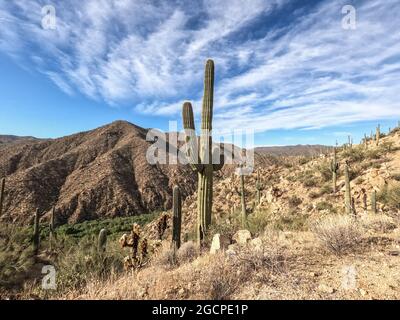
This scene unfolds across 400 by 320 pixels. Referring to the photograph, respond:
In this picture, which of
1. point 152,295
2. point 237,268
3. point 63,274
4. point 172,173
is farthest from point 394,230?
point 172,173

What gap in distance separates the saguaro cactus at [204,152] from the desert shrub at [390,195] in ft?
23.8

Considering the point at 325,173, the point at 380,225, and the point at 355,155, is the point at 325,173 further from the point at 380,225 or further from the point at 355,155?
the point at 380,225

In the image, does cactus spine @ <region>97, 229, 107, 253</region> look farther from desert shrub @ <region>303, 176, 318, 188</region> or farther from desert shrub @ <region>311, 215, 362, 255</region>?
desert shrub @ <region>303, 176, 318, 188</region>

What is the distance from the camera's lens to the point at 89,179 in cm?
4053

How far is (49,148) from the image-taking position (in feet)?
176

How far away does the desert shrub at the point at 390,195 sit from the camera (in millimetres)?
12579

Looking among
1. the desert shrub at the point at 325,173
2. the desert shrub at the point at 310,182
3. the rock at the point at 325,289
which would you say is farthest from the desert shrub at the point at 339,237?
the desert shrub at the point at 325,173

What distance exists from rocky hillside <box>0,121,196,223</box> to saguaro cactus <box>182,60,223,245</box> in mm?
27645

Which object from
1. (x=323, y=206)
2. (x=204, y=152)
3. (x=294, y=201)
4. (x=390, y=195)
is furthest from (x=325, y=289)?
(x=294, y=201)

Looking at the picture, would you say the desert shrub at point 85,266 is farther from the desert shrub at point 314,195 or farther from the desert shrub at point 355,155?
the desert shrub at point 355,155

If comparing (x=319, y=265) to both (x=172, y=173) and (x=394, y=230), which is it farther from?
(x=172, y=173)

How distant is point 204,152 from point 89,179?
33.4 m

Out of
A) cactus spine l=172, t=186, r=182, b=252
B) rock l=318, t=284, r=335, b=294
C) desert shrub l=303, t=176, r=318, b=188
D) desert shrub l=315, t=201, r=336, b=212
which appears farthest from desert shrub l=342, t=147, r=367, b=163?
rock l=318, t=284, r=335, b=294
